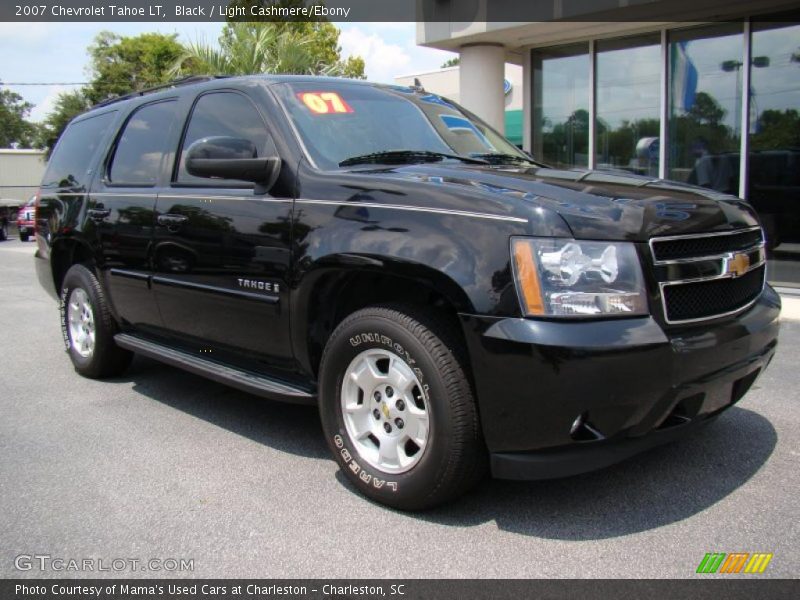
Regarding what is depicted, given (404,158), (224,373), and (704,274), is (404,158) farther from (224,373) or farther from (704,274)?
(704,274)

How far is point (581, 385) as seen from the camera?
2627 millimetres

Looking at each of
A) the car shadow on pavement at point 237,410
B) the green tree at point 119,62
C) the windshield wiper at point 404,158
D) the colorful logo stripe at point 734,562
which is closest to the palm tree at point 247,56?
the car shadow on pavement at point 237,410

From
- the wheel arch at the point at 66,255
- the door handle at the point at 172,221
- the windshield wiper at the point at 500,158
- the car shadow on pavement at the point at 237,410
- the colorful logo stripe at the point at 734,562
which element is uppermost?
the windshield wiper at the point at 500,158

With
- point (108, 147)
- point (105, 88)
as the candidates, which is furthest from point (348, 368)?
point (105, 88)

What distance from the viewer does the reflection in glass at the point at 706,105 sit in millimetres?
10172

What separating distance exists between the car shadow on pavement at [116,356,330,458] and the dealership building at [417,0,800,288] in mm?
6065

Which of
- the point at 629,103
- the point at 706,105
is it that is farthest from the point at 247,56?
the point at 706,105

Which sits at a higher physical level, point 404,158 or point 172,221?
point 404,158

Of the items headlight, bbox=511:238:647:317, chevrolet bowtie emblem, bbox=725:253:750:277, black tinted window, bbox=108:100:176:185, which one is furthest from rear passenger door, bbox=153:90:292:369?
chevrolet bowtie emblem, bbox=725:253:750:277

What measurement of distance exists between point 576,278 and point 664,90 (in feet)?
30.2

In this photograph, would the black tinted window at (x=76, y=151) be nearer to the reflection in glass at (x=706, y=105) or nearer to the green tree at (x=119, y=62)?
the reflection in glass at (x=706, y=105)

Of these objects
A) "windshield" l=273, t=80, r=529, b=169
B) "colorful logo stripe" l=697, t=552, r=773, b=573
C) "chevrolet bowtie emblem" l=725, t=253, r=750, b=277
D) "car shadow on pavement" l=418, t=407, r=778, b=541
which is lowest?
"car shadow on pavement" l=418, t=407, r=778, b=541

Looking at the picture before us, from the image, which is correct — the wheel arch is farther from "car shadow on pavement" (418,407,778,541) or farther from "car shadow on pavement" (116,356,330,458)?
"car shadow on pavement" (418,407,778,541)

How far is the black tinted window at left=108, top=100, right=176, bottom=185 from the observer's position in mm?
4594
